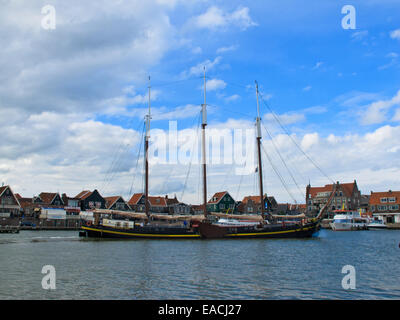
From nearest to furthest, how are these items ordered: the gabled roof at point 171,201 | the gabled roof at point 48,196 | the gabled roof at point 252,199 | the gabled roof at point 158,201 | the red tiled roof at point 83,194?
the gabled roof at point 48,196, the red tiled roof at point 83,194, the gabled roof at point 158,201, the gabled roof at point 171,201, the gabled roof at point 252,199

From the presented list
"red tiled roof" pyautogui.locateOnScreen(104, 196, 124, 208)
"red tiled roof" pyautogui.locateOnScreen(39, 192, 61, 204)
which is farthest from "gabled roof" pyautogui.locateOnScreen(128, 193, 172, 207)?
"red tiled roof" pyautogui.locateOnScreen(39, 192, 61, 204)

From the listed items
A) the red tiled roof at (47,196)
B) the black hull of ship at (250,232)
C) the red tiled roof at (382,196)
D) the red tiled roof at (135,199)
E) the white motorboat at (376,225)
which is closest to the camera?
the black hull of ship at (250,232)

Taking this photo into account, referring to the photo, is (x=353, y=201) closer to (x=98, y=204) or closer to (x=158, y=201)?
(x=158, y=201)

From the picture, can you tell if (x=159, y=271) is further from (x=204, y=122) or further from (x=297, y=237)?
(x=204, y=122)

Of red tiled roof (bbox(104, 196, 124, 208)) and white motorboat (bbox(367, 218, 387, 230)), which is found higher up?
Result: red tiled roof (bbox(104, 196, 124, 208))

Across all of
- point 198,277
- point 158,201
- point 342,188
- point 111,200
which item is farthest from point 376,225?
point 198,277

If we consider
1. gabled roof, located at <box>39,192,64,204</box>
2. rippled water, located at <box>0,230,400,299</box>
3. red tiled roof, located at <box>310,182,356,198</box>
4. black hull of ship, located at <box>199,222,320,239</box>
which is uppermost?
red tiled roof, located at <box>310,182,356,198</box>

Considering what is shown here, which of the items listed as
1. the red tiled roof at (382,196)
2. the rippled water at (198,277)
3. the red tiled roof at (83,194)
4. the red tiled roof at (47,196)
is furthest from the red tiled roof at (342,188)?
the rippled water at (198,277)

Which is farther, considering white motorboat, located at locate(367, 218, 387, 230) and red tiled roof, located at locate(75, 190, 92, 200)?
red tiled roof, located at locate(75, 190, 92, 200)

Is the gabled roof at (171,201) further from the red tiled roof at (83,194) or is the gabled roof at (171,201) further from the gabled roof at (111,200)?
the red tiled roof at (83,194)

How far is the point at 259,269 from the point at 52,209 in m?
101

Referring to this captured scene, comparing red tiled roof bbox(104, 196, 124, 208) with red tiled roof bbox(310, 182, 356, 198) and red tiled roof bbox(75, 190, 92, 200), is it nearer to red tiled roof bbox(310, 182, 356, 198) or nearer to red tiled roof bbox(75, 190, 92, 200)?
red tiled roof bbox(75, 190, 92, 200)

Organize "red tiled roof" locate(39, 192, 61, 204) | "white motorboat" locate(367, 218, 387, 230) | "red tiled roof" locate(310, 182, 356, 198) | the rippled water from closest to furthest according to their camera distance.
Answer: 1. the rippled water
2. "white motorboat" locate(367, 218, 387, 230)
3. "red tiled roof" locate(39, 192, 61, 204)
4. "red tiled roof" locate(310, 182, 356, 198)
